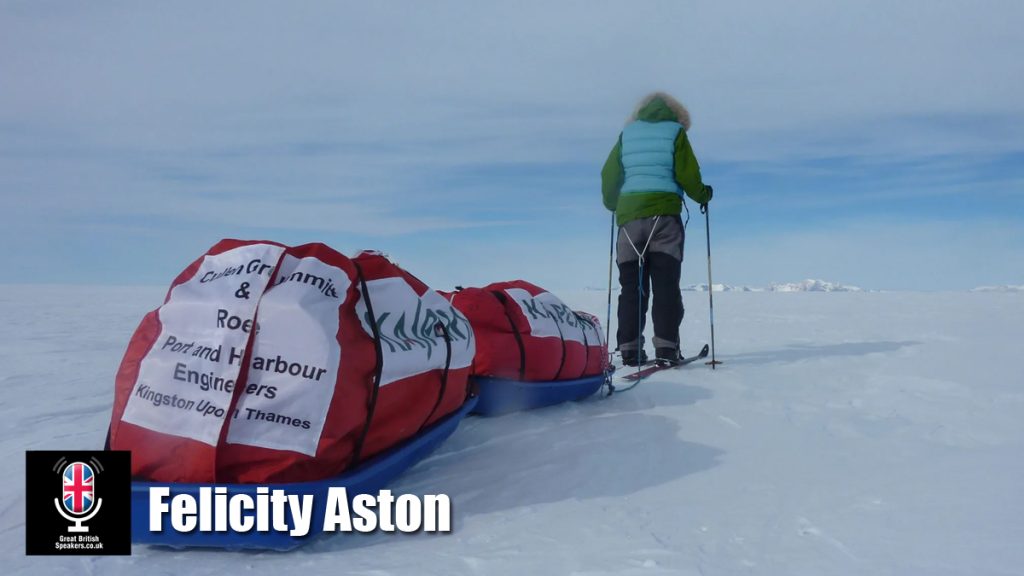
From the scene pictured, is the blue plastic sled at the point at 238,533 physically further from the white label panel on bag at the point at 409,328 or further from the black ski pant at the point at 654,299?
the black ski pant at the point at 654,299

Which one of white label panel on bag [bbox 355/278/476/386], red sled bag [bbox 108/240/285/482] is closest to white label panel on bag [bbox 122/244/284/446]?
red sled bag [bbox 108/240/285/482]

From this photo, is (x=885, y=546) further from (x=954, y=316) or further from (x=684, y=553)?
(x=954, y=316)

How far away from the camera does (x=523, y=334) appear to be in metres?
3.59

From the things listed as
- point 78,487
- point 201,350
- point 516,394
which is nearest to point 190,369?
point 201,350

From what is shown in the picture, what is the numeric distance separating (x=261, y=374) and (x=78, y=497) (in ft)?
2.16

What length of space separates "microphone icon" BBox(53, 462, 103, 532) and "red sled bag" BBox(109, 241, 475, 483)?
113 mm

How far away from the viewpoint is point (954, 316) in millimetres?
10367

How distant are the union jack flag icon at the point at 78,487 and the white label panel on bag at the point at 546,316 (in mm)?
2137

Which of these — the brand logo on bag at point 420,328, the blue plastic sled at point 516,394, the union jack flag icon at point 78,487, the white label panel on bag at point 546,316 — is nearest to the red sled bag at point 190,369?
the union jack flag icon at point 78,487

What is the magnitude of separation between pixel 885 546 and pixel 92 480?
229cm

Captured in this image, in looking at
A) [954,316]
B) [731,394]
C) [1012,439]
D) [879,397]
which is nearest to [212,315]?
[731,394]

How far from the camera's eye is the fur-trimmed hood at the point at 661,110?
5652 mm

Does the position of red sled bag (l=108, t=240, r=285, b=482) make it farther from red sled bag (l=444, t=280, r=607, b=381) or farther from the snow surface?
red sled bag (l=444, t=280, r=607, b=381)

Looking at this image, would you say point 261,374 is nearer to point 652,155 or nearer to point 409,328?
point 409,328
